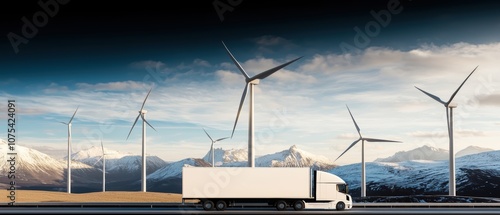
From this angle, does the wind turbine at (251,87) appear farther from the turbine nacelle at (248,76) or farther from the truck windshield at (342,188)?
the truck windshield at (342,188)

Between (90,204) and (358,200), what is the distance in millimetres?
31864

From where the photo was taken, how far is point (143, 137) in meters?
95.6

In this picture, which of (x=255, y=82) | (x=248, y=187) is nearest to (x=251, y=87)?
(x=255, y=82)

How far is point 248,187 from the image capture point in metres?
55.7

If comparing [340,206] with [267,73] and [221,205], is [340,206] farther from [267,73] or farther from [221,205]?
[267,73]

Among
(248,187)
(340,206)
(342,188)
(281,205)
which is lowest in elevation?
(340,206)

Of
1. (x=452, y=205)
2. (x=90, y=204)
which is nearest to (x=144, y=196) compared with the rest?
(x=90, y=204)

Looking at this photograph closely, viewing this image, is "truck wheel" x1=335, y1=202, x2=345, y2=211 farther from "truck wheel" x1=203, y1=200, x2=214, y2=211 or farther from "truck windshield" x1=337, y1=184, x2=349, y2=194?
"truck wheel" x1=203, y1=200, x2=214, y2=211

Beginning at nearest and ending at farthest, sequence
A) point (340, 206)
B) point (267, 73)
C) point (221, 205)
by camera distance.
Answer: point (221, 205) < point (340, 206) < point (267, 73)

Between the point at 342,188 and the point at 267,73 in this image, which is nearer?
the point at 342,188

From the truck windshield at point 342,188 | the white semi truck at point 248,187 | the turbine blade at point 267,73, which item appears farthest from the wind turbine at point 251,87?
the truck windshield at point 342,188

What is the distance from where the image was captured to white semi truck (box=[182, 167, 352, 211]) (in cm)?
5547

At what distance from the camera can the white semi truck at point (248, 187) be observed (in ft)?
182

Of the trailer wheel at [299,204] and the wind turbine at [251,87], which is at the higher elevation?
the wind turbine at [251,87]
